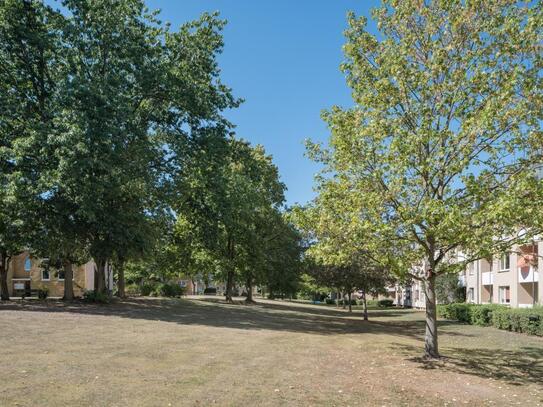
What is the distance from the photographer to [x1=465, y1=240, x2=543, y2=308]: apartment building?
37156 millimetres

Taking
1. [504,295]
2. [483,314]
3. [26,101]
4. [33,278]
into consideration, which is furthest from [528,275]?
[33,278]

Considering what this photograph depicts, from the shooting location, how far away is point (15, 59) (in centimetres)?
2594

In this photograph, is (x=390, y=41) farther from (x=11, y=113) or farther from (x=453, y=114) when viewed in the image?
(x=11, y=113)

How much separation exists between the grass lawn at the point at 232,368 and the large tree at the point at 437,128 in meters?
2.85

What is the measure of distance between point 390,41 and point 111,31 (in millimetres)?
16501

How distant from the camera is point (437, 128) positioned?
1498 cm

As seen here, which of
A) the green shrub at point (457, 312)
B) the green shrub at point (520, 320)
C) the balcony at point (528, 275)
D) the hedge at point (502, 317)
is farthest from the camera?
the balcony at point (528, 275)

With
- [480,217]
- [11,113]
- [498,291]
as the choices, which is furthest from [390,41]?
[498,291]

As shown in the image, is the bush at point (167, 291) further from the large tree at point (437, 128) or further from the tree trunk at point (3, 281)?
the large tree at point (437, 128)

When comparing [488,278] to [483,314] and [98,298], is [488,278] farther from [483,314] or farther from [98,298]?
[98,298]

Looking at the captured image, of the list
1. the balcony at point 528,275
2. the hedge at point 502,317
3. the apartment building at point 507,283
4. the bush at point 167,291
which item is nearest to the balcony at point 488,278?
the apartment building at point 507,283

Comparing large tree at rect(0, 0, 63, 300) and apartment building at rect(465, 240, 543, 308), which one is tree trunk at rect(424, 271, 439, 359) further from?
apartment building at rect(465, 240, 543, 308)

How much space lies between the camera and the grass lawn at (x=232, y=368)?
9.33m

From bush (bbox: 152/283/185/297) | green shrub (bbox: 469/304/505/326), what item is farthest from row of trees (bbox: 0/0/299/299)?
bush (bbox: 152/283/185/297)
